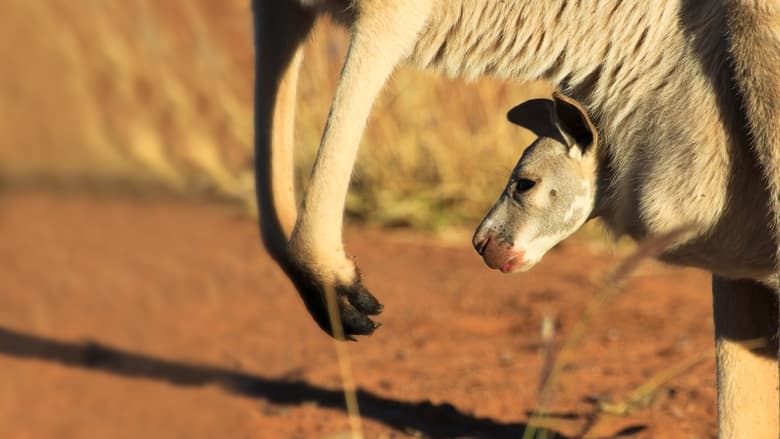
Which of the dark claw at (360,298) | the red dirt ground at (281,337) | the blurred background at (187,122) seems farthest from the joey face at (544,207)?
the blurred background at (187,122)

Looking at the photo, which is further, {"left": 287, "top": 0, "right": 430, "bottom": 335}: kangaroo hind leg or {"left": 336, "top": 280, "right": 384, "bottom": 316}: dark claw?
{"left": 336, "top": 280, "right": 384, "bottom": 316}: dark claw

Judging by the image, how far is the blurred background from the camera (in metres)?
7.83

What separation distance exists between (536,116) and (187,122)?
6024mm

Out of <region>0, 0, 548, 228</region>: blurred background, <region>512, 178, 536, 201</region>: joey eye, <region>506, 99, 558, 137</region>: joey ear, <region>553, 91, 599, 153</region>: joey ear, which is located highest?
<region>553, 91, 599, 153</region>: joey ear

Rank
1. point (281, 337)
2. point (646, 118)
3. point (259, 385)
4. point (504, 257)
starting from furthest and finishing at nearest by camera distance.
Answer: point (281, 337)
point (259, 385)
point (504, 257)
point (646, 118)

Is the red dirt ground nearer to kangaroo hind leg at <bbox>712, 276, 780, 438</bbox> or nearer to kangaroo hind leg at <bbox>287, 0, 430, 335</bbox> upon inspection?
kangaroo hind leg at <bbox>712, 276, 780, 438</bbox>

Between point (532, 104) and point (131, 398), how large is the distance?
7.94 ft

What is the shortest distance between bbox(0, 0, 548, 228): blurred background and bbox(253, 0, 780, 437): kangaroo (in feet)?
10.1

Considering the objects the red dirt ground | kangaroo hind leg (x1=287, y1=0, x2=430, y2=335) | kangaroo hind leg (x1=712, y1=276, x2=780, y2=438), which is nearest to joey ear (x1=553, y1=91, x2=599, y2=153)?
kangaroo hind leg (x1=287, y1=0, x2=430, y2=335)

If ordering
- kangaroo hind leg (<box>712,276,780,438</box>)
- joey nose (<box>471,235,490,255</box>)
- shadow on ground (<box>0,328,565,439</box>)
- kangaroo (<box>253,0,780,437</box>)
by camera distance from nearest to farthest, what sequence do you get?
1. kangaroo (<box>253,0,780,437</box>)
2. joey nose (<box>471,235,490,255</box>)
3. kangaroo hind leg (<box>712,276,780,438</box>)
4. shadow on ground (<box>0,328,565,439</box>)

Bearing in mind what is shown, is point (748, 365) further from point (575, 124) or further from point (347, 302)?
point (347, 302)

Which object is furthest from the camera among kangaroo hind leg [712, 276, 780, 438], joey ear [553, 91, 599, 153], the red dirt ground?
the red dirt ground

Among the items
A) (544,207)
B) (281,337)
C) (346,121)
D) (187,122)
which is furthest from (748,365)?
(187,122)

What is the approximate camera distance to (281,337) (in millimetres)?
6703
